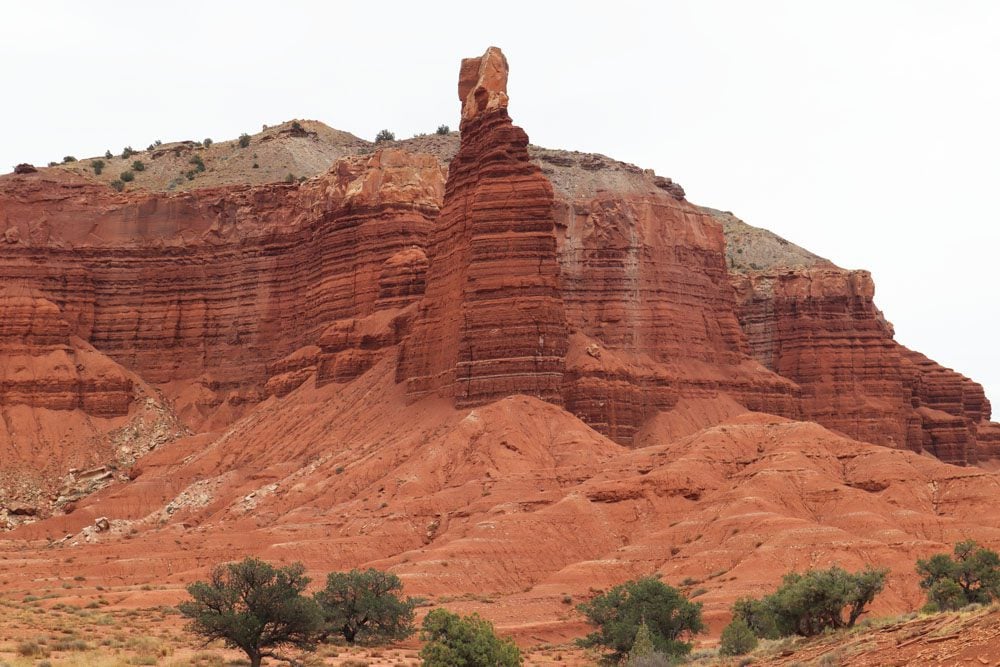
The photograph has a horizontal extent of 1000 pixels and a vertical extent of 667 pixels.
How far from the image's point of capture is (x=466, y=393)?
82438 mm

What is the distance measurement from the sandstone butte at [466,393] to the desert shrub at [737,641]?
523 inches

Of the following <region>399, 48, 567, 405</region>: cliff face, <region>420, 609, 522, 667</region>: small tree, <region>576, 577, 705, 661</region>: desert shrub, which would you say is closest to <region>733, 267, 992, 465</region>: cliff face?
<region>399, 48, 567, 405</region>: cliff face

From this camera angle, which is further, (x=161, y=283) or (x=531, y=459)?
(x=161, y=283)

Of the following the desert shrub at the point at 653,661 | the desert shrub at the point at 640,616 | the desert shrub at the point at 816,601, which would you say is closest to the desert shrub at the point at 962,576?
the desert shrub at the point at 816,601

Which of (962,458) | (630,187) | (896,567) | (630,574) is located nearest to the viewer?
(896,567)

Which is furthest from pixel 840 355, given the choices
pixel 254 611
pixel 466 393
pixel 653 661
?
pixel 653 661

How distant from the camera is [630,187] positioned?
11488cm

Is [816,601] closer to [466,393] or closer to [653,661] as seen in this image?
[653,661]

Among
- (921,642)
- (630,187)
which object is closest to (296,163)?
(630,187)

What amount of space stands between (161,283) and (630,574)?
61.5m

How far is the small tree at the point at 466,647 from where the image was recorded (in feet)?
136

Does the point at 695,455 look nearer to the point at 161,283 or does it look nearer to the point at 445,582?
the point at 445,582

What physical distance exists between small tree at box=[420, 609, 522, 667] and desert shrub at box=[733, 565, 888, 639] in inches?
306

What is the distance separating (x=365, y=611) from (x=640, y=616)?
10.2 meters
